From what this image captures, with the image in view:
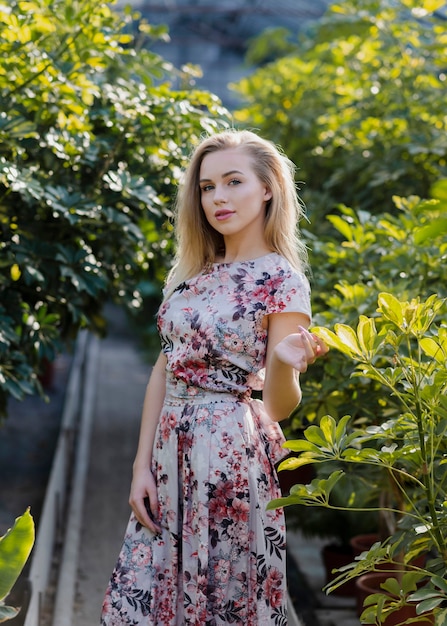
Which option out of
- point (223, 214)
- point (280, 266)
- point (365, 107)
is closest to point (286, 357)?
point (280, 266)

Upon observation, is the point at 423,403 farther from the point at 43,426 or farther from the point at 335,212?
the point at 43,426

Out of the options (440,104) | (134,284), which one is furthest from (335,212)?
(134,284)

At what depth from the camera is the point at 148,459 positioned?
2.50 m

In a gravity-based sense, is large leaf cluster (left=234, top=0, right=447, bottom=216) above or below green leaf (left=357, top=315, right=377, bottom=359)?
above

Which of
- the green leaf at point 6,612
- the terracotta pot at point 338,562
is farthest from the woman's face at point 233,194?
the terracotta pot at point 338,562

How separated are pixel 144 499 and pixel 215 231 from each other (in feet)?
2.42

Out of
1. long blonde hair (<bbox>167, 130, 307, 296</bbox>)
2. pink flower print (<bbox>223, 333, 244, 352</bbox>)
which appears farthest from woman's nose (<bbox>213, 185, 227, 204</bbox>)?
pink flower print (<bbox>223, 333, 244, 352</bbox>)

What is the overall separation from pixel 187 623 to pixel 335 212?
10.5 feet

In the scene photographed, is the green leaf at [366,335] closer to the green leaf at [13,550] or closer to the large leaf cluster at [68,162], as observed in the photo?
the green leaf at [13,550]

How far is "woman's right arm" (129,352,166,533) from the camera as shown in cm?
245

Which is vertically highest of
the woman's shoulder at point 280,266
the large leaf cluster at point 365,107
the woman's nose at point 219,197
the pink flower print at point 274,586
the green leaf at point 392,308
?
the large leaf cluster at point 365,107

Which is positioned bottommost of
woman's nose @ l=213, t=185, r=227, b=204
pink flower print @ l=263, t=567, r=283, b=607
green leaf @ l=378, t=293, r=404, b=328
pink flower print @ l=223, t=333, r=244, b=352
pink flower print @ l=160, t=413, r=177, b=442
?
pink flower print @ l=263, t=567, r=283, b=607

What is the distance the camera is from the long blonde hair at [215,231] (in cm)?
253

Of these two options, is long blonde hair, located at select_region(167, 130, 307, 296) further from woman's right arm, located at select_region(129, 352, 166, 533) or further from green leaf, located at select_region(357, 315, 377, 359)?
→ green leaf, located at select_region(357, 315, 377, 359)
